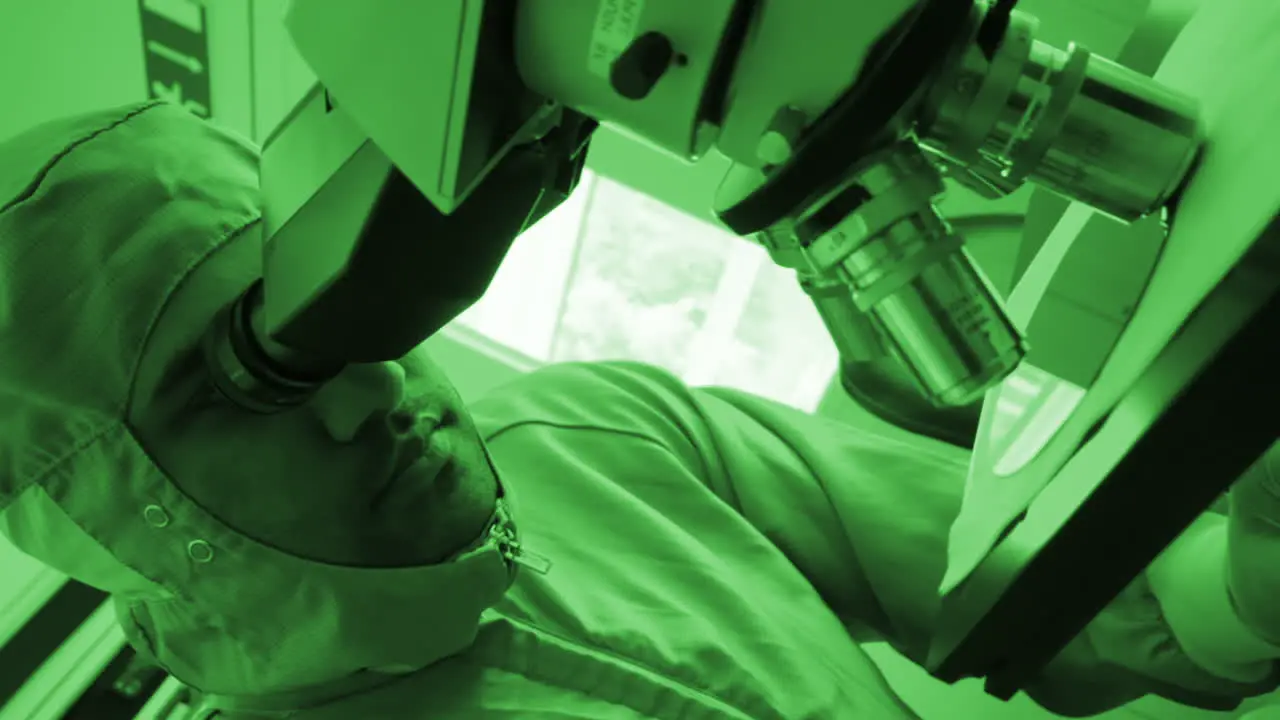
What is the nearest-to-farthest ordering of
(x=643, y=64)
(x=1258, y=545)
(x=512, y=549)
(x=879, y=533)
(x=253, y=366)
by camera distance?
(x=643, y=64) < (x=253, y=366) < (x=1258, y=545) < (x=512, y=549) < (x=879, y=533)

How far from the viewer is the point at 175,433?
571 mm

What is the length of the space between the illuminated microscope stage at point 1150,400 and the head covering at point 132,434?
40 cm

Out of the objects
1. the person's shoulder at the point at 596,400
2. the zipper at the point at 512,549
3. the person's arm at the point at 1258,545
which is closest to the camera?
the person's arm at the point at 1258,545

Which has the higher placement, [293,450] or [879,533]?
[293,450]

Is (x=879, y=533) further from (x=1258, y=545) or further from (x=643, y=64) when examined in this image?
(x=643, y=64)

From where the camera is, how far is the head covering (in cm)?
56

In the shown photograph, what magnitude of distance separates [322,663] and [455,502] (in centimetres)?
15

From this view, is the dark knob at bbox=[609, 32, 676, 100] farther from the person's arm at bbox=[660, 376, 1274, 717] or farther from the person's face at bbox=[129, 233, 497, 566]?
the person's arm at bbox=[660, 376, 1274, 717]

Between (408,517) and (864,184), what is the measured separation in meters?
0.45

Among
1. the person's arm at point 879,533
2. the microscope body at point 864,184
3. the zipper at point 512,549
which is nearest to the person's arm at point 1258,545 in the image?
the person's arm at point 879,533

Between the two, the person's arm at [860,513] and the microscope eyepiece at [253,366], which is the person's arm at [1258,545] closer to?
the person's arm at [860,513]

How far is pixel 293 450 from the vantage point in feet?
1.95

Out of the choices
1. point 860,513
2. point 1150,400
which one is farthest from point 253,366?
point 860,513

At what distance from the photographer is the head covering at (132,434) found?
0.56 meters
